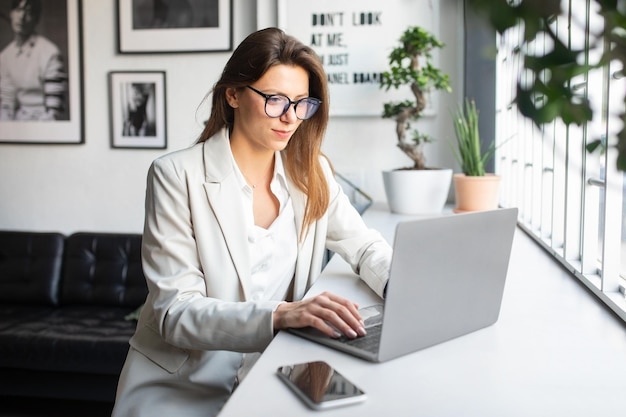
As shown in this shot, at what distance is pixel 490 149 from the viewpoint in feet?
9.77

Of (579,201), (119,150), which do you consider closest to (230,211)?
(579,201)

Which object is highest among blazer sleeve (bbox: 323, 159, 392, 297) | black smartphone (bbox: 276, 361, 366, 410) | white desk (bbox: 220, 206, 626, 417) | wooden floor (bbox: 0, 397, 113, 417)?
blazer sleeve (bbox: 323, 159, 392, 297)

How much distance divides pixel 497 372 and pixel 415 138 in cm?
197

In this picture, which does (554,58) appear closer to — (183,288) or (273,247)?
(183,288)

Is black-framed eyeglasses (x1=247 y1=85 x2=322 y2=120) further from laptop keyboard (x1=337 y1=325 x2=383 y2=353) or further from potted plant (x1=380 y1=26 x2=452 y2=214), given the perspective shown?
potted plant (x1=380 y1=26 x2=452 y2=214)

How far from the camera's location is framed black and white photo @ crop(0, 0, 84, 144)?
3506 mm

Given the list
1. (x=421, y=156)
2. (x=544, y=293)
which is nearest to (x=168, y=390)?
(x=544, y=293)

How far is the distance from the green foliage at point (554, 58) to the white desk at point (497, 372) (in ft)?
1.98

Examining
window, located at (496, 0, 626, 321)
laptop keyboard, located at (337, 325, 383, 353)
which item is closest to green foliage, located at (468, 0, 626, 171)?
window, located at (496, 0, 626, 321)

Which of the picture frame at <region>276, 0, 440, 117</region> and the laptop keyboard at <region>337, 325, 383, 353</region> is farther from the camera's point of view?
the picture frame at <region>276, 0, 440, 117</region>

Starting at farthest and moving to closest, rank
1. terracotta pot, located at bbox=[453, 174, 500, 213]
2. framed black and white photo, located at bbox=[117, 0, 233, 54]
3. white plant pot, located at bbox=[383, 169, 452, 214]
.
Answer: framed black and white photo, located at bbox=[117, 0, 233, 54] → white plant pot, located at bbox=[383, 169, 452, 214] → terracotta pot, located at bbox=[453, 174, 500, 213]

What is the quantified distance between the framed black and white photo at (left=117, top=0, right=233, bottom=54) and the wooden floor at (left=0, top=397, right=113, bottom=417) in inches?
71.4

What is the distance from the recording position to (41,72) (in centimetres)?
356

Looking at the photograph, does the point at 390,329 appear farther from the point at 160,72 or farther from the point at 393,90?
the point at 160,72
